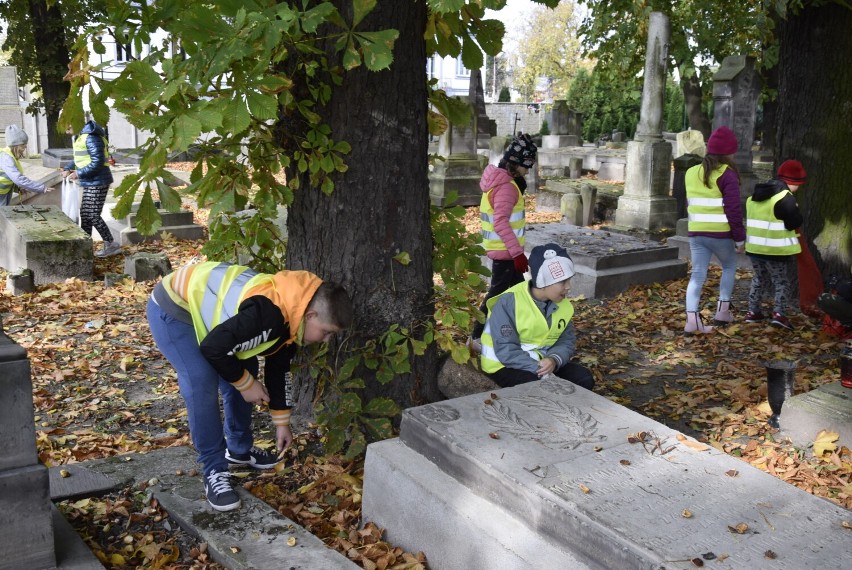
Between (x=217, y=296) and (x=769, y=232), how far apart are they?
5.14 m

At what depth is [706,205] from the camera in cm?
711

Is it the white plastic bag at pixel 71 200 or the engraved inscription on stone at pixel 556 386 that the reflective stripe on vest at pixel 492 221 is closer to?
the engraved inscription on stone at pixel 556 386

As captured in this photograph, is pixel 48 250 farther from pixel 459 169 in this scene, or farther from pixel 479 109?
pixel 479 109

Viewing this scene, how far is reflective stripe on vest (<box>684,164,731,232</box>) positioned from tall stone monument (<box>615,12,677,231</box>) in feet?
17.4

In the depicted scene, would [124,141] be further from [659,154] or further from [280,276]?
[280,276]

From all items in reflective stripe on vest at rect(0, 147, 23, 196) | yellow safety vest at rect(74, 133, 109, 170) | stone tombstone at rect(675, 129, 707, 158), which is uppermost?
stone tombstone at rect(675, 129, 707, 158)

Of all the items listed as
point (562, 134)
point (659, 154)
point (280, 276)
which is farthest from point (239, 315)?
point (562, 134)

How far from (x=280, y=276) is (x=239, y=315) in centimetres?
27

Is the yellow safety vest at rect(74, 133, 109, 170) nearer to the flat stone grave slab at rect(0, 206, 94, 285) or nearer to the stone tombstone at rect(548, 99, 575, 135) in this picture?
the flat stone grave slab at rect(0, 206, 94, 285)

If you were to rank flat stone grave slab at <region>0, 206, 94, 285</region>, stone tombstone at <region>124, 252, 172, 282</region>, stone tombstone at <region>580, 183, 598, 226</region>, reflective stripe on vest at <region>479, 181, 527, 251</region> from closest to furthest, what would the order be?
reflective stripe on vest at <region>479, 181, 527, 251</region>, flat stone grave slab at <region>0, 206, 94, 285</region>, stone tombstone at <region>124, 252, 172, 282</region>, stone tombstone at <region>580, 183, 598, 226</region>

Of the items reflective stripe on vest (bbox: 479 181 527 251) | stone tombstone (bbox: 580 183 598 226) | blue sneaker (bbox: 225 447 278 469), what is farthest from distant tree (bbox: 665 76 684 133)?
blue sneaker (bbox: 225 447 278 469)

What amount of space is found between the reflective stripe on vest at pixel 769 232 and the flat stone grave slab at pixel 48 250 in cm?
675

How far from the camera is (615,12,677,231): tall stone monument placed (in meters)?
12.6

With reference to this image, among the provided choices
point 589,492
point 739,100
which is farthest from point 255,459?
point 739,100
